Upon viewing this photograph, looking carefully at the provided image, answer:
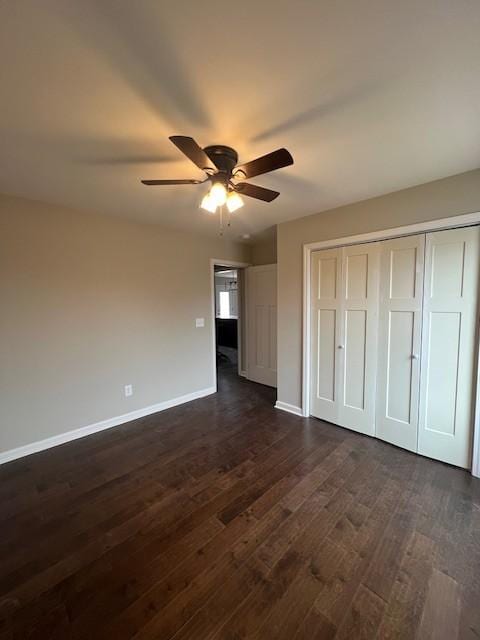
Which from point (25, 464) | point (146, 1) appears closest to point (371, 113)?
point (146, 1)

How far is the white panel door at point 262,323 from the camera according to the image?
164 inches

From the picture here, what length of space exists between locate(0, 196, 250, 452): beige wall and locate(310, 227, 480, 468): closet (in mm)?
1822

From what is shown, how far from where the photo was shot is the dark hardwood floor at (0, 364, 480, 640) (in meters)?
1.18

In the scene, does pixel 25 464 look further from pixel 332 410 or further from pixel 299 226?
pixel 299 226

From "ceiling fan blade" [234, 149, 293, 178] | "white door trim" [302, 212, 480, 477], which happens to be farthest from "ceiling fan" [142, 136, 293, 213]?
"white door trim" [302, 212, 480, 477]

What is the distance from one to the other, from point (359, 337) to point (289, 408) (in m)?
1.30

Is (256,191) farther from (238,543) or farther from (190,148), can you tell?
(238,543)

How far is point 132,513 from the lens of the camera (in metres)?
1.79

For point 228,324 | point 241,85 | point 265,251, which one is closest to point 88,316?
point 241,85

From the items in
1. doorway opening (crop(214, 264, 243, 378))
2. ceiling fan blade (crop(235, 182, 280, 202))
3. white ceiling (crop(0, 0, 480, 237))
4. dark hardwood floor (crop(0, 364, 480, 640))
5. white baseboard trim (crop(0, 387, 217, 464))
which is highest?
white ceiling (crop(0, 0, 480, 237))

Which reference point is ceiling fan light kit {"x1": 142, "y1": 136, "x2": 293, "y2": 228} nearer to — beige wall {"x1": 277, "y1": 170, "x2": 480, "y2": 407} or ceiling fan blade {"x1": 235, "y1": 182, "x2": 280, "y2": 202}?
ceiling fan blade {"x1": 235, "y1": 182, "x2": 280, "y2": 202}

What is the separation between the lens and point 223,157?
1.64 meters

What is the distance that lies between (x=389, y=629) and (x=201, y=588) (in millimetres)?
869

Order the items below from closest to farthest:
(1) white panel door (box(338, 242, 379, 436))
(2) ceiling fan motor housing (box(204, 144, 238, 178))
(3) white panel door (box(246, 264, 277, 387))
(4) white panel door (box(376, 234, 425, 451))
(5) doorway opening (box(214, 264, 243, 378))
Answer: (2) ceiling fan motor housing (box(204, 144, 238, 178)), (4) white panel door (box(376, 234, 425, 451)), (1) white panel door (box(338, 242, 379, 436)), (3) white panel door (box(246, 264, 277, 387)), (5) doorway opening (box(214, 264, 243, 378))
